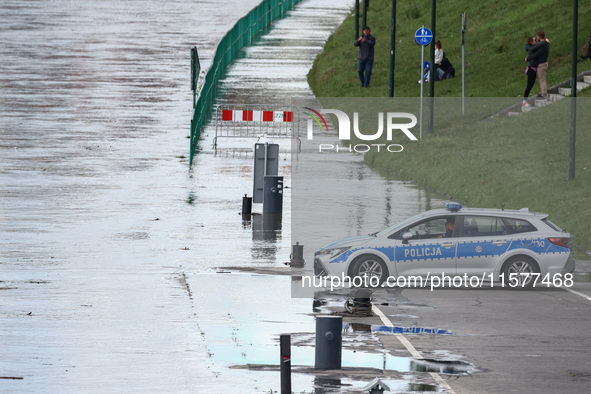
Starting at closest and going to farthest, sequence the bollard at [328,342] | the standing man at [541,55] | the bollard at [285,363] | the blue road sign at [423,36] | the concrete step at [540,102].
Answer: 1. the bollard at [285,363]
2. the bollard at [328,342]
3. the blue road sign at [423,36]
4. the standing man at [541,55]
5. the concrete step at [540,102]

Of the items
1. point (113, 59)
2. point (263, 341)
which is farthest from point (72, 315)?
point (113, 59)

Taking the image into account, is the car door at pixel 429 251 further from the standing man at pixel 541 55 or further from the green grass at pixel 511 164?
the standing man at pixel 541 55

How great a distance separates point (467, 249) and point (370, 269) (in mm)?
1581

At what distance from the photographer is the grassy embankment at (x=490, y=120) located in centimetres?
2878

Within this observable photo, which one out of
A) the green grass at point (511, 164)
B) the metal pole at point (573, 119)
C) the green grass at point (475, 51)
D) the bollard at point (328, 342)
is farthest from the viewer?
the green grass at point (475, 51)

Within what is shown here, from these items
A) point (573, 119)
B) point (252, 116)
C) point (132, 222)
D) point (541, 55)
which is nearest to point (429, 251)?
point (573, 119)

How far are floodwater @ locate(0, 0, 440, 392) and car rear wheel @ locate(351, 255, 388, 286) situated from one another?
51.2 inches

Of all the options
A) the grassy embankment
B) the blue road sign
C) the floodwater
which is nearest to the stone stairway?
the grassy embankment

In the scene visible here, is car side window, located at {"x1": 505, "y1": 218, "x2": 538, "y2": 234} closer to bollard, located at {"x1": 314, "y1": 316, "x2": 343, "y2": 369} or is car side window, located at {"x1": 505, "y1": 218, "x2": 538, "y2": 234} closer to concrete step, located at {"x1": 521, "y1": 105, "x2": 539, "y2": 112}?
bollard, located at {"x1": 314, "y1": 316, "x2": 343, "y2": 369}

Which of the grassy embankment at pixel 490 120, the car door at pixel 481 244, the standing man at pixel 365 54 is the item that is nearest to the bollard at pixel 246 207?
the grassy embankment at pixel 490 120

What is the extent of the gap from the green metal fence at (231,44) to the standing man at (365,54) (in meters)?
5.70

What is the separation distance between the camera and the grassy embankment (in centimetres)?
2878

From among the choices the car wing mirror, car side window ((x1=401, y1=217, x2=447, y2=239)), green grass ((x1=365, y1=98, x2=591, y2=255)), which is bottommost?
the car wing mirror

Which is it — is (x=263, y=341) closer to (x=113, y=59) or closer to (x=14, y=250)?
(x=14, y=250)
